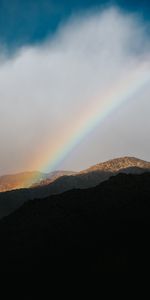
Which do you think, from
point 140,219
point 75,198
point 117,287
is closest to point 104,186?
point 75,198

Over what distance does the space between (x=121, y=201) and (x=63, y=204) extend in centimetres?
1292

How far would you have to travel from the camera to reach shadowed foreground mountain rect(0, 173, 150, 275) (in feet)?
155

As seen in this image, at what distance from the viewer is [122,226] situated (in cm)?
5366

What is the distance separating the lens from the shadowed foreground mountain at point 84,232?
155 feet

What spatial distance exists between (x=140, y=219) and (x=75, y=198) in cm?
2033

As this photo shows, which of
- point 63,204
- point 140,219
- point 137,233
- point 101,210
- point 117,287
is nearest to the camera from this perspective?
point 117,287

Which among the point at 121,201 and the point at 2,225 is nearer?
the point at 121,201

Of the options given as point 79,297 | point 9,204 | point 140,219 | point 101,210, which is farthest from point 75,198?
point 9,204

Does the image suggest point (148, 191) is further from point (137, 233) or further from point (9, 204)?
point (9, 204)

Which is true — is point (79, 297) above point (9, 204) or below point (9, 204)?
below

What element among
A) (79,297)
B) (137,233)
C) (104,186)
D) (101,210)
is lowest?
(79,297)

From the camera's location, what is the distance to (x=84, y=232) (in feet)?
183

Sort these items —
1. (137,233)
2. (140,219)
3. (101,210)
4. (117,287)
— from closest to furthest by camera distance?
1. (117,287)
2. (137,233)
3. (140,219)
4. (101,210)

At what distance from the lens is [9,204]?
504 feet
